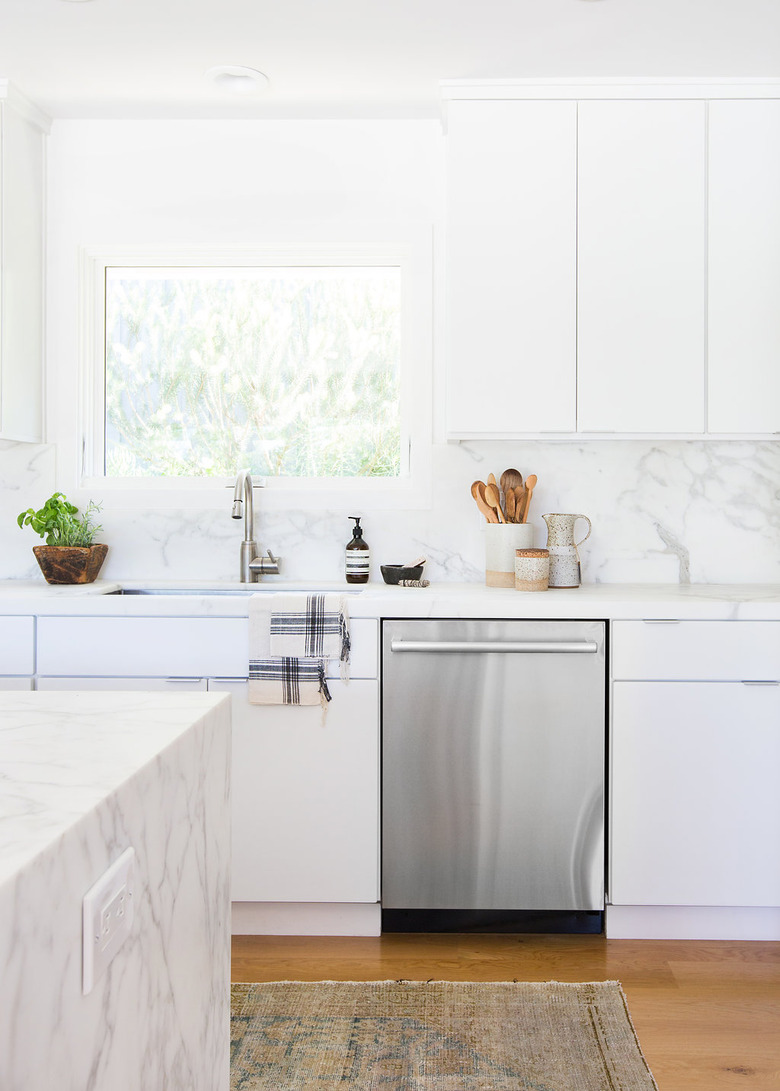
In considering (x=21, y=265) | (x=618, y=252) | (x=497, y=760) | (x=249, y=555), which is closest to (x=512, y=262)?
(x=618, y=252)

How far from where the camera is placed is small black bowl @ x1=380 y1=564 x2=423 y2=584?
9.43ft

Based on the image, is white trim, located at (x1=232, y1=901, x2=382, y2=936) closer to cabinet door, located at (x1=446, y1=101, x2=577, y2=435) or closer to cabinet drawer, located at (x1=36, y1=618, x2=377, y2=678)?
cabinet drawer, located at (x1=36, y1=618, x2=377, y2=678)

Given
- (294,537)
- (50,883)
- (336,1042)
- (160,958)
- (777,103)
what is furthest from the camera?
(294,537)

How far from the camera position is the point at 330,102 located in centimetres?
290

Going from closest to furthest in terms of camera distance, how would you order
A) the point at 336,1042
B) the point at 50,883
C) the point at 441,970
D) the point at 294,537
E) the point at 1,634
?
the point at 50,883 < the point at 336,1042 < the point at 441,970 < the point at 1,634 < the point at 294,537

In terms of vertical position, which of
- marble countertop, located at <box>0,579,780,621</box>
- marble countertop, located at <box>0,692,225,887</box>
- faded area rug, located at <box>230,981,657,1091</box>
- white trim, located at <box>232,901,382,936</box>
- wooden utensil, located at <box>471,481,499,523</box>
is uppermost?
wooden utensil, located at <box>471,481,499,523</box>

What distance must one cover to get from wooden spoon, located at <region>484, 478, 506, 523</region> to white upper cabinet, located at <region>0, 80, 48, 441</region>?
62.3 inches

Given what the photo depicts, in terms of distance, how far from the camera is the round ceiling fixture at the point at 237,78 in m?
2.66

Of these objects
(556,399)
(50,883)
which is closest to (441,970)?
(556,399)

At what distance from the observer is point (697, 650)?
97.0 inches

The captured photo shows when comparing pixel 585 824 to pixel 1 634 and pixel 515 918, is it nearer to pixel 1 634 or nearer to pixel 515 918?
pixel 515 918

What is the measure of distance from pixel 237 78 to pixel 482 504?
5.05ft

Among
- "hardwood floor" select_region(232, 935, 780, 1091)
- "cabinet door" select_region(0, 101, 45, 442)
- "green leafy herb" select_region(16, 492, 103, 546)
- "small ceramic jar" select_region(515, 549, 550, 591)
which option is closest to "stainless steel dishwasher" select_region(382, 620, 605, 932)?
"hardwood floor" select_region(232, 935, 780, 1091)

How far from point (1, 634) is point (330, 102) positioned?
198 cm
